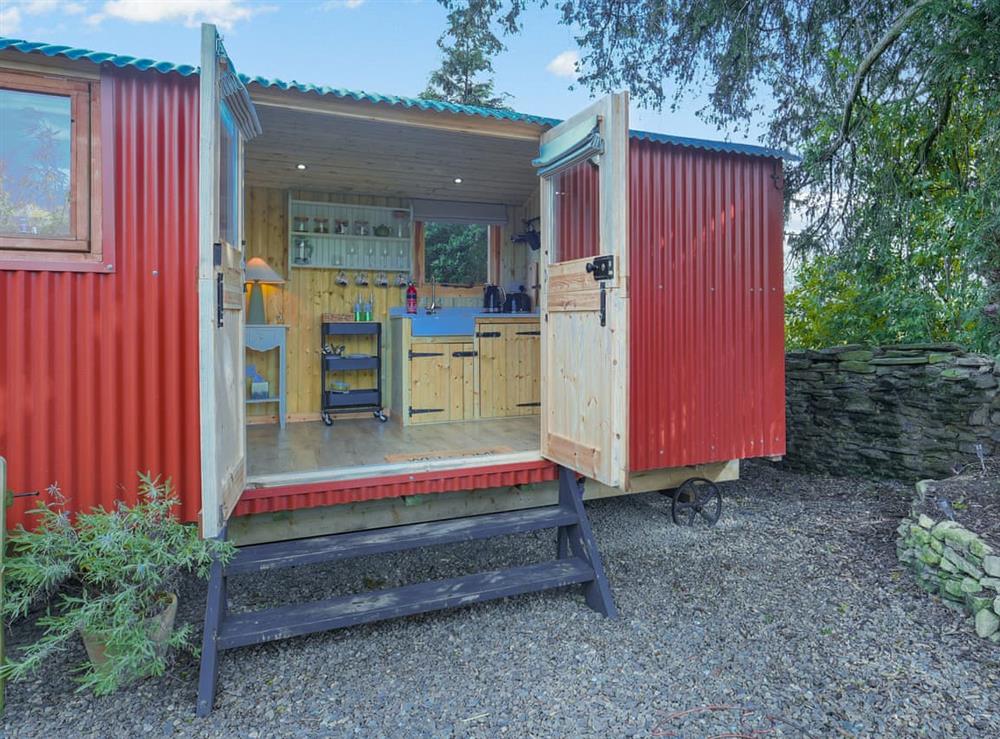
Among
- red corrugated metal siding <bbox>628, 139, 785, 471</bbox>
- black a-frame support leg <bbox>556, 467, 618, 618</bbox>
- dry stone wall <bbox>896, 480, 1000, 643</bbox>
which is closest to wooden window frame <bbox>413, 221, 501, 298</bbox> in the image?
red corrugated metal siding <bbox>628, 139, 785, 471</bbox>

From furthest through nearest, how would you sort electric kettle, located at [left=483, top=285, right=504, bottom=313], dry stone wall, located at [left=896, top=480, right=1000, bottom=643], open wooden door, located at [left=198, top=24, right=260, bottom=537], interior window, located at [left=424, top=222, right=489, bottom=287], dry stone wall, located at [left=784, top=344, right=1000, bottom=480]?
interior window, located at [left=424, top=222, right=489, bottom=287]
electric kettle, located at [left=483, top=285, right=504, bottom=313]
dry stone wall, located at [left=784, top=344, right=1000, bottom=480]
dry stone wall, located at [left=896, top=480, right=1000, bottom=643]
open wooden door, located at [left=198, top=24, right=260, bottom=537]

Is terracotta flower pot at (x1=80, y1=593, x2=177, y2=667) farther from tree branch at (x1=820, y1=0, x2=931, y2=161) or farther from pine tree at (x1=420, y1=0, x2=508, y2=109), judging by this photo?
pine tree at (x1=420, y1=0, x2=508, y2=109)

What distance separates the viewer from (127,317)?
2941mm

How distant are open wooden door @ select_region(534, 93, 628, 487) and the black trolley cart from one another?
267cm

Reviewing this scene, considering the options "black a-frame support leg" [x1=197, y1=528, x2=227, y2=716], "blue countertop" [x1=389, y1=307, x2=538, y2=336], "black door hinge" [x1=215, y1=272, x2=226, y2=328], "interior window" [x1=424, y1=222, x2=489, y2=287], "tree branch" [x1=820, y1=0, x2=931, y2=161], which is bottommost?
"black a-frame support leg" [x1=197, y1=528, x2=227, y2=716]

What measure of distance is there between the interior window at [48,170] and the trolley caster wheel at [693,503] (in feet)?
12.9

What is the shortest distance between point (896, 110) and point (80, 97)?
6081 millimetres

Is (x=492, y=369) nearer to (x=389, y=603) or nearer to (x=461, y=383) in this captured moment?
(x=461, y=383)

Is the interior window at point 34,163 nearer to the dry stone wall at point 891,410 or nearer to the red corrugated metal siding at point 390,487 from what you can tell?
the red corrugated metal siding at point 390,487

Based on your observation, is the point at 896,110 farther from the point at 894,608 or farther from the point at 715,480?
the point at 894,608

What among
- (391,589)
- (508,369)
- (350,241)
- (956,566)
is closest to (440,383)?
(508,369)

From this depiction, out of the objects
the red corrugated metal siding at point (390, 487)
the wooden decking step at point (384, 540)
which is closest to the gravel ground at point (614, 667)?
the wooden decking step at point (384, 540)

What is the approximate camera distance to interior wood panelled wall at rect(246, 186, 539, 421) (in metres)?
6.05

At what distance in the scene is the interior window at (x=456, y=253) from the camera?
6625 millimetres
